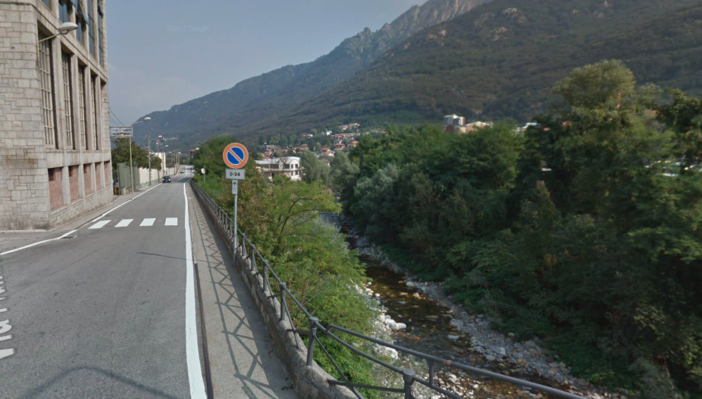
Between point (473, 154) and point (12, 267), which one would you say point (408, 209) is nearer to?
point (473, 154)

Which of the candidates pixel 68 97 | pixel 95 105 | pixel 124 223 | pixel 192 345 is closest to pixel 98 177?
pixel 95 105

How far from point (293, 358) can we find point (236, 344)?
4.55ft

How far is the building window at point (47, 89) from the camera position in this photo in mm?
18203

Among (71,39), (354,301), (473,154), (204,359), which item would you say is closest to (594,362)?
(354,301)

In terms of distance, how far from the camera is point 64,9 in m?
22.0

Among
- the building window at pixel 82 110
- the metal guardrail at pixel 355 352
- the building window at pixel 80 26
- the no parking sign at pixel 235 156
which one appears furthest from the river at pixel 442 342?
the building window at pixel 80 26

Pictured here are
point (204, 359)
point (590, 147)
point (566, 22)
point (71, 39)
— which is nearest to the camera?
point (204, 359)

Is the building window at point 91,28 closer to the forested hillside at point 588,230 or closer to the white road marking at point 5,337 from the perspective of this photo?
the forested hillside at point 588,230

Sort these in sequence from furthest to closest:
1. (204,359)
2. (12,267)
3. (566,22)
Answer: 1. (566,22)
2. (12,267)
3. (204,359)

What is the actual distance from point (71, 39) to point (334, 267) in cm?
2056

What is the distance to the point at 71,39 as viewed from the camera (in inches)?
882

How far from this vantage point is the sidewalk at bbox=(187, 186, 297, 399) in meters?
4.91

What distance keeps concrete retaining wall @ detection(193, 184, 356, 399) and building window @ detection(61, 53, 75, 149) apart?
20.2 metres

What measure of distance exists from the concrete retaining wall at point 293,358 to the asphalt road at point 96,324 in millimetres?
1103
